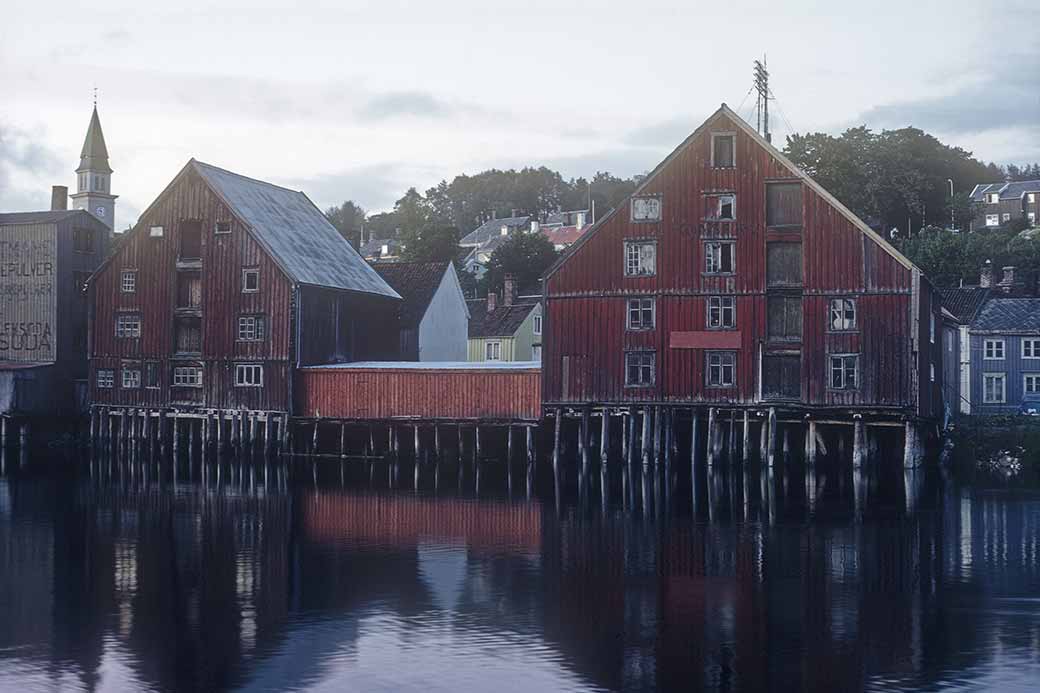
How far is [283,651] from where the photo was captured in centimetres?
2039

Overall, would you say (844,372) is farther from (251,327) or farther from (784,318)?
(251,327)

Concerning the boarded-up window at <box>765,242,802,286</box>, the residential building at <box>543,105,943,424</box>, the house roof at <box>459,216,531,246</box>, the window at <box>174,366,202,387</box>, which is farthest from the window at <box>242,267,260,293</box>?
the house roof at <box>459,216,531,246</box>

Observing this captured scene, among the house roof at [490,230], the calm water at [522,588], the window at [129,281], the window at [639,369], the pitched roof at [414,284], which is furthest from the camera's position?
the house roof at [490,230]

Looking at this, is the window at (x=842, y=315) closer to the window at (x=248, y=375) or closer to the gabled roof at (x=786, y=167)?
the gabled roof at (x=786, y=167)

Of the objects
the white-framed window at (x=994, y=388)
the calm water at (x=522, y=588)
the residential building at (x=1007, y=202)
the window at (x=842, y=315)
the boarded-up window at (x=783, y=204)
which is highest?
the residential building at (x=1007, y=202)

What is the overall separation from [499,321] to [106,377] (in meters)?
28.3

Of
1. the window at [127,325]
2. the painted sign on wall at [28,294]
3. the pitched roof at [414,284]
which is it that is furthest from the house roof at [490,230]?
the window at [127,325]

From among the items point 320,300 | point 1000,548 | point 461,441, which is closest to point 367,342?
point 320,300

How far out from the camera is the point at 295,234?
62.0 meters

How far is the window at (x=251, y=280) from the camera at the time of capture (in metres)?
57.2

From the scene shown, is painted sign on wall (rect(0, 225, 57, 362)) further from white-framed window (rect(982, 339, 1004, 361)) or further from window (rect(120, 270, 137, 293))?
white-framed window (rect(982, 339, 1004, 361))

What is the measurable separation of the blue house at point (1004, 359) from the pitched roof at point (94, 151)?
7787 cm

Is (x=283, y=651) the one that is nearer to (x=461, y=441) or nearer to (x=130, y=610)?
(x=130, y=610)

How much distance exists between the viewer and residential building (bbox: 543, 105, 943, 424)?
46906 millimetres
